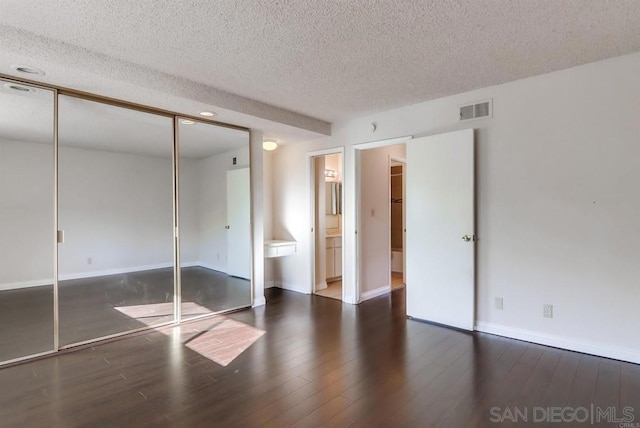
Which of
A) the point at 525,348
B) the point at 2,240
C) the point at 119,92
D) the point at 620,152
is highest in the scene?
the point at 119,92

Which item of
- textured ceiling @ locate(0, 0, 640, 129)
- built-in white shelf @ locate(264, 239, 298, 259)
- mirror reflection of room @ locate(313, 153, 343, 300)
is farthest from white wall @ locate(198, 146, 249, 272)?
mirror reflection of room @ locate(313, 153, 343, 300)

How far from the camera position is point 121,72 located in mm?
2863

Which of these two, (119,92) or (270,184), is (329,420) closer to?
(119,92)

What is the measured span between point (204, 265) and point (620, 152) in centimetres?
433

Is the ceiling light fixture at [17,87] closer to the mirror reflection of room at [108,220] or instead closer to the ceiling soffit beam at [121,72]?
the mirror reflection of room at [108,220]

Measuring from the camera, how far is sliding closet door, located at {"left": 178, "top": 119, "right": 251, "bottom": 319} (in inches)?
158

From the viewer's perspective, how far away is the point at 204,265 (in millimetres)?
4227

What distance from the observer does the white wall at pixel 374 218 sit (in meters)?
A: 5.00

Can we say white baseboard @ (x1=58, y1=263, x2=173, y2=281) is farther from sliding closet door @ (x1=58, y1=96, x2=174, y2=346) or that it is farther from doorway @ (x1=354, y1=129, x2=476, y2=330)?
doorway @ (x1=354, y1=129, x2=476, y2=330)

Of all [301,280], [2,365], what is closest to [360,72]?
[301,280]

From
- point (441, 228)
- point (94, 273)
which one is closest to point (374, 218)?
point (441, 228)

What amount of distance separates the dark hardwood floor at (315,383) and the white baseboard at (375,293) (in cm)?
136

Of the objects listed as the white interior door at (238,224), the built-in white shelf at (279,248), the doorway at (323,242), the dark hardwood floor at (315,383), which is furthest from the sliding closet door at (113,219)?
the doorway at (323,242)

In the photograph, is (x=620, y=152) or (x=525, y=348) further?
(x=525, y=348)
